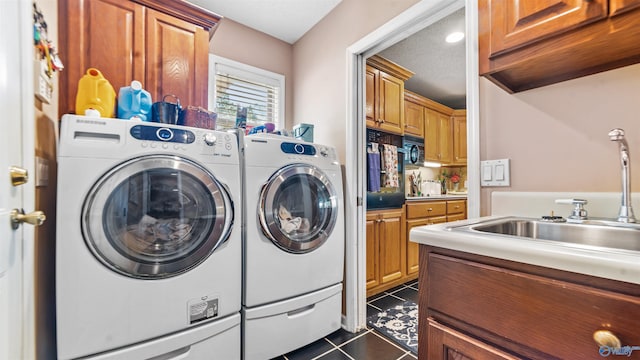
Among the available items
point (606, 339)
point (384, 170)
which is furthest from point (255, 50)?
point (606, 339)

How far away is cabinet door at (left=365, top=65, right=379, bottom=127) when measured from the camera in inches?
97.7

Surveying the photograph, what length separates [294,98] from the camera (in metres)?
2.71

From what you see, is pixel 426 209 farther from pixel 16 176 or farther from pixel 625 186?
pixel 16 176

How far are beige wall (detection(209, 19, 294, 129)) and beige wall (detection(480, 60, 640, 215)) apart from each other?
195 cm

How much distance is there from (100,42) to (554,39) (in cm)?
210

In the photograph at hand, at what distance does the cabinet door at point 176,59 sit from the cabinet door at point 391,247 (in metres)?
1.88

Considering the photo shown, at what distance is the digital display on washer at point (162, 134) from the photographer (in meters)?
1.19

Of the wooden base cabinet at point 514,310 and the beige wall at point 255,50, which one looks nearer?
the wooden base cabinet at point 514,310

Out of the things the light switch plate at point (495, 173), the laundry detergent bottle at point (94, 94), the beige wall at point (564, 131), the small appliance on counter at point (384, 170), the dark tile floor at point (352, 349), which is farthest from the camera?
the small appliance on counter at point (384, 170)

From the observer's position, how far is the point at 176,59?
1.74 meters

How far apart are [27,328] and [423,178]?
3964mm

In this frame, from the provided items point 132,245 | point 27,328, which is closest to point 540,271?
point 132,245

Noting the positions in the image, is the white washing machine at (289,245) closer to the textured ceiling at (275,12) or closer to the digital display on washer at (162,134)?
the digital display on washer at (162,134)

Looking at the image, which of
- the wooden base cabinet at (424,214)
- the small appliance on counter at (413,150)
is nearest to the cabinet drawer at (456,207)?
the wooden base cabinet at (424,214)
